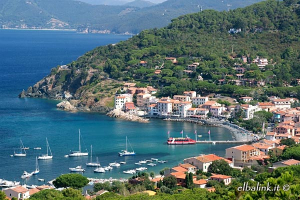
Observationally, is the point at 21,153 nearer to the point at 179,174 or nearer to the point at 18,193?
the point at 18,193

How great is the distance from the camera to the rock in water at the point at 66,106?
4973cm

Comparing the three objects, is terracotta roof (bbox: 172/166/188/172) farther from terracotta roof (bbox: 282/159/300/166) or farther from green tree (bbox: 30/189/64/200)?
green tree (bbox: 30/189/64/200)

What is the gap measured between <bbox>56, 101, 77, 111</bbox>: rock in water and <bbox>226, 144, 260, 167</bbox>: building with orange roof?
1871cm

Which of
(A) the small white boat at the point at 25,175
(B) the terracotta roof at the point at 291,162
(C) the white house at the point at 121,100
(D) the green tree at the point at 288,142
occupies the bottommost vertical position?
(A) the small white boat at the point at 25,175

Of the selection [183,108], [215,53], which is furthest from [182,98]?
[215,53]

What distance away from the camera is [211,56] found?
56.4m

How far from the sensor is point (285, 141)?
35375mm

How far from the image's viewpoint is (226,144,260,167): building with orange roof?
32750 mm

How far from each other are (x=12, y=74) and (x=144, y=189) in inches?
1775

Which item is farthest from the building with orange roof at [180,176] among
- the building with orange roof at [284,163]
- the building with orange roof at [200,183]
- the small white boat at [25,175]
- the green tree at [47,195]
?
the small white boat at [25,175]

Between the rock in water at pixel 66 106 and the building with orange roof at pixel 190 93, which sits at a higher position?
the building with orange roof at pixel 190 93

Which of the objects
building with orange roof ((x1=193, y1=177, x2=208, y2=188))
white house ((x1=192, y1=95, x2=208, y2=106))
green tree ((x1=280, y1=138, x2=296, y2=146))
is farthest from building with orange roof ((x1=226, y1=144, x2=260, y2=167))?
white house ((x1=192, y1=95, x2=208, y2=106))

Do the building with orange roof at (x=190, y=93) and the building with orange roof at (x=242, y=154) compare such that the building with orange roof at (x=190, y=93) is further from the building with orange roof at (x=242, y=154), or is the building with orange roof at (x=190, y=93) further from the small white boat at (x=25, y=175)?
the small white boat at (x=25, y=175)

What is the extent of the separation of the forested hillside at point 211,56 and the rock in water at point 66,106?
3068 mm
